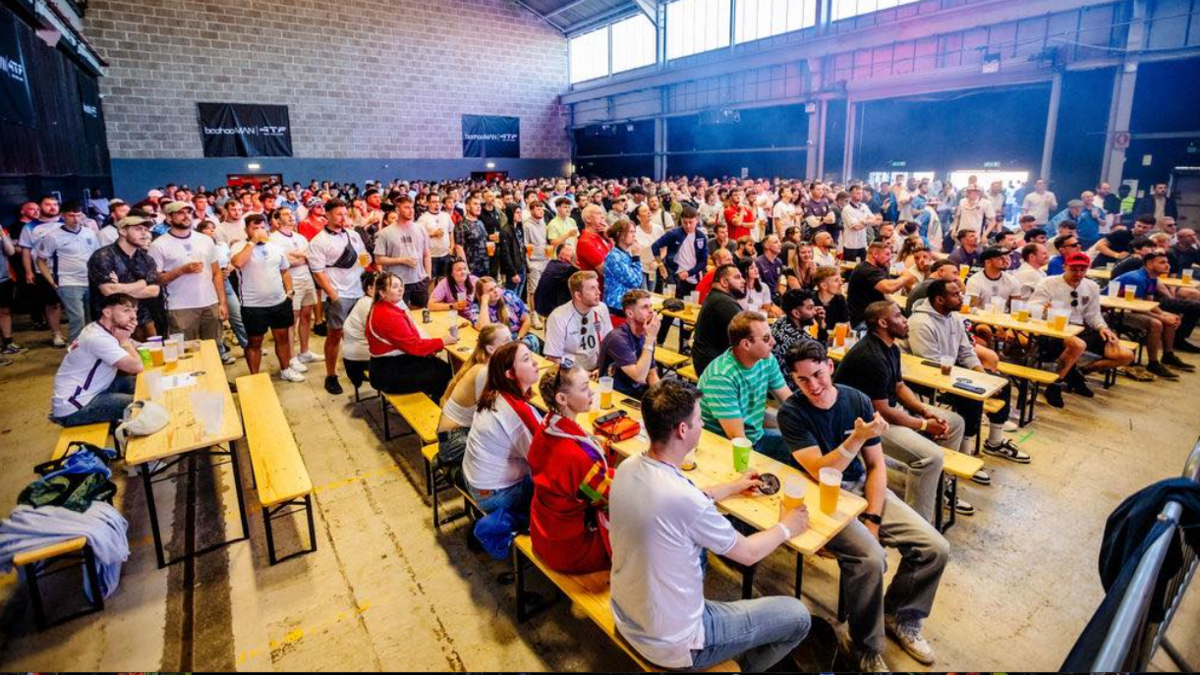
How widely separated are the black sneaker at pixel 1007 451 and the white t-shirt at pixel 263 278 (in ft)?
19.4

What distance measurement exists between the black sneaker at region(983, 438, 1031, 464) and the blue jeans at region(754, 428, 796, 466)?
83.2 inches

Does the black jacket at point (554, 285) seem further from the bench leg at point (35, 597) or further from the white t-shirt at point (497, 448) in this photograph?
the bench leg at point (35, 597)

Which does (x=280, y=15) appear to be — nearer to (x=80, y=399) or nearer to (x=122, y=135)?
(x=122, y=135)

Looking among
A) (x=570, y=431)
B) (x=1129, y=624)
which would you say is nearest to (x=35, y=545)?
(x=570, y=431)

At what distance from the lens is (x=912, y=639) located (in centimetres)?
271

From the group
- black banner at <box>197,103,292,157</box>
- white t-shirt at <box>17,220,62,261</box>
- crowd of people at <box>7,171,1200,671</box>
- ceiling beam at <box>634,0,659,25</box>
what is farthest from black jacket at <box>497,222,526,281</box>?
ceiling beam at <box>634,0,659,25</box>

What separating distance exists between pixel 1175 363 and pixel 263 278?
8709 millimetres

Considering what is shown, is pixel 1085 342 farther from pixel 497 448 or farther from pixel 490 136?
pixel 490 136

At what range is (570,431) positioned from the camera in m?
2.40

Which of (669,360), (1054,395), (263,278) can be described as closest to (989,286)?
(1054,395)

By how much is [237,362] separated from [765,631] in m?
6.44

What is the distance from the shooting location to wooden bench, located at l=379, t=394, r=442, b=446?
3.90 metres

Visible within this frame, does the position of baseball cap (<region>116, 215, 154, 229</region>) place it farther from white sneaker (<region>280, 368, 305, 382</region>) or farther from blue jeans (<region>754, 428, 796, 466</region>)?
blue jeans (<region>754, 428, 796, 466</region>)

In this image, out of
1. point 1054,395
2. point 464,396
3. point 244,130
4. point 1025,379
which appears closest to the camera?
point 464,396
